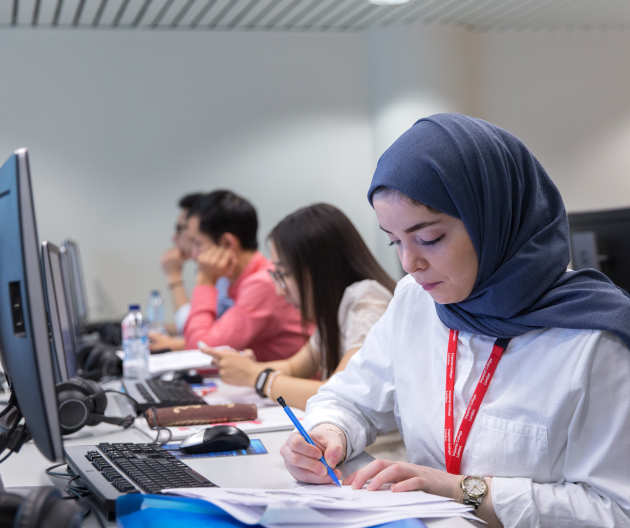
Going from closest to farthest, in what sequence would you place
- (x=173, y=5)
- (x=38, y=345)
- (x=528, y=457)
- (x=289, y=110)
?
(x=38, y=345) < (x=528, y=457) < (x=173, y=5) < (x=289, y=110)

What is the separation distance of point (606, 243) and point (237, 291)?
159 centimetres

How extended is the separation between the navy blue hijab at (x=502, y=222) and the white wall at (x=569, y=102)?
514cm

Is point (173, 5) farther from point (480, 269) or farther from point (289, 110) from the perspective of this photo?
point (480, 269)

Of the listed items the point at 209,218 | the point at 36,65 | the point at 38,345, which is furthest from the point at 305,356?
the point at 36,65

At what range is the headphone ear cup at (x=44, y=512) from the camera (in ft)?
2.53

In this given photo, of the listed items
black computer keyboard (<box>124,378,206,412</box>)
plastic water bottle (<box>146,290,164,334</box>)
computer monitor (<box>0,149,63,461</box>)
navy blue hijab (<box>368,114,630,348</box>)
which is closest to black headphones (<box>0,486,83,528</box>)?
computer monitor (<box>0,149,63,461</box>)

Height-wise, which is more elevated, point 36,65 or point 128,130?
point 36,65

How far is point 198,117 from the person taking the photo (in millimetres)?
5762

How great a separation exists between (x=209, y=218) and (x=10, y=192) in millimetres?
2473

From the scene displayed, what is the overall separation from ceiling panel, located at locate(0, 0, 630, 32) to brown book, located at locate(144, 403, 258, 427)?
12.8 feet

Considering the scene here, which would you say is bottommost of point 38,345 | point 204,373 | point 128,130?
point 204,373

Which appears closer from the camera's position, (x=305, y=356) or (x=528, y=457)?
(x=528, y=457)

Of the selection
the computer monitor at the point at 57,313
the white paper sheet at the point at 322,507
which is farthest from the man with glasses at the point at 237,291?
the white paper sheet at the point at 322,507

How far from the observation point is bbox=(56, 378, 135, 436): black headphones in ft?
5.51
